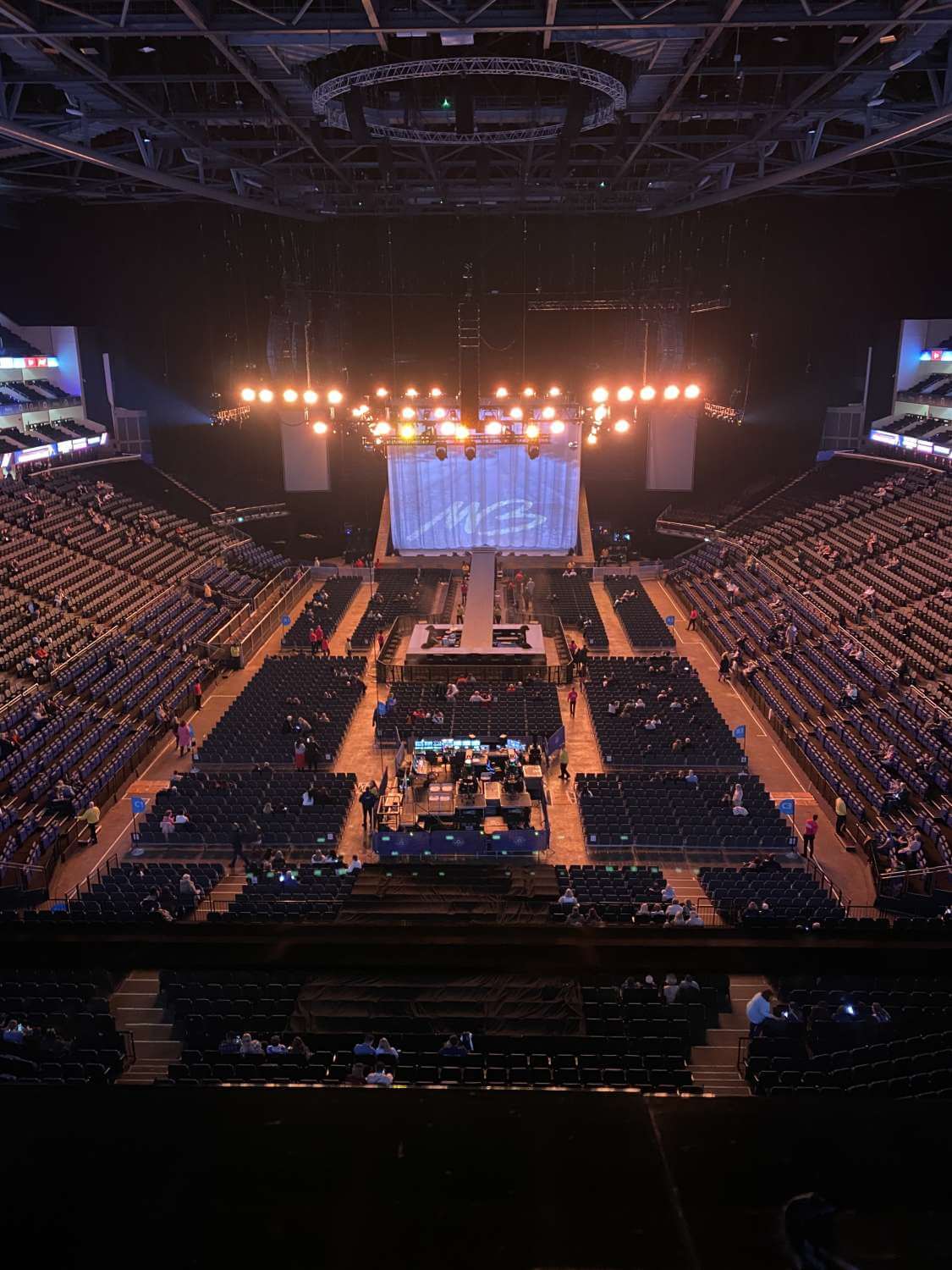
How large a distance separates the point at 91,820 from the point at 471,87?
19545 mm

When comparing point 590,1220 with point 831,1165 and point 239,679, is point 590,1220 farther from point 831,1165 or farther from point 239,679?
point 239,679

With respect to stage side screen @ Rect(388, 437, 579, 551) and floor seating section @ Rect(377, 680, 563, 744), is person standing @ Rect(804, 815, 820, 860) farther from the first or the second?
stage side screen @ Rect(388, 437, 579, 551)

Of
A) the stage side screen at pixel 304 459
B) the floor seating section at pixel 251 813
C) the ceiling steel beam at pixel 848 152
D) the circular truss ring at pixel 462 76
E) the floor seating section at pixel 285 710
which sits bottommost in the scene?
the floor seating section at pixel 285 710

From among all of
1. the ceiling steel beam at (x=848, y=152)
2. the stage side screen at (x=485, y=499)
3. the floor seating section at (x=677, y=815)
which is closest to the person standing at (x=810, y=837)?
the floor seating section at (x=677, y=815)

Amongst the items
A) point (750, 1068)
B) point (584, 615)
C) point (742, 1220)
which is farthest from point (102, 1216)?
point (584, 615)

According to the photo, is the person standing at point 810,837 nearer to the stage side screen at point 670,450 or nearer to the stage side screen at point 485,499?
the stage side screen at point 485,499

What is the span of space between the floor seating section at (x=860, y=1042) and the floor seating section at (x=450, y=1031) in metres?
1.10

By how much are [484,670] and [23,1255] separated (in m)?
27.7

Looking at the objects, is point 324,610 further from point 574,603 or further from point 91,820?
point 91,820

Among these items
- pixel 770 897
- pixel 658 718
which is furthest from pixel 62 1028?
pixel 658 718

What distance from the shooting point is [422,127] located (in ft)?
77.7

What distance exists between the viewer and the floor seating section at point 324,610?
31875mm

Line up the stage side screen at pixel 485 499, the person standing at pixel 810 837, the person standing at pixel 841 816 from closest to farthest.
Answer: the person standing at pixel 810 837 < the person standing at pixel 841 816 < the stage side screen at pixel 485 499

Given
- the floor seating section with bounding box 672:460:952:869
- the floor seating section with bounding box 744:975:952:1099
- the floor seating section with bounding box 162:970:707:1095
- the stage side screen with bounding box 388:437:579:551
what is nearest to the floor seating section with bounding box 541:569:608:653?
the stage side screen with bounding box 388:437:579:551
